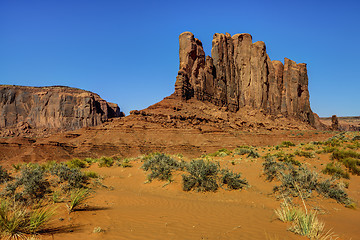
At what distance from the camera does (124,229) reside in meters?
4.52

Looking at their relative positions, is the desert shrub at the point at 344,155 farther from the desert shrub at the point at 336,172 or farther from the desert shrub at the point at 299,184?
the desert shrub at the point at 299,184

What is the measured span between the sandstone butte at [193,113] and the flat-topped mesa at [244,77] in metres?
0.31

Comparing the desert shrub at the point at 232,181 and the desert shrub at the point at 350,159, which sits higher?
the desert shrub at the point at 350,159

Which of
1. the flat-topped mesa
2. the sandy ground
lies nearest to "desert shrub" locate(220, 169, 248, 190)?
the sandy ground

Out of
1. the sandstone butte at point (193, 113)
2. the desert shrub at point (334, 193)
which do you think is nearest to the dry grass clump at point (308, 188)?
the desert shrub at point (334, 193)

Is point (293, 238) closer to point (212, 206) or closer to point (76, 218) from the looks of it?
point (212, 206)

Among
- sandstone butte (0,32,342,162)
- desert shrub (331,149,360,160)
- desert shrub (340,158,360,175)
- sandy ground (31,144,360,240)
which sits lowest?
sandy ground (31,144,360,240)

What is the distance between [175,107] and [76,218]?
47.5 meters

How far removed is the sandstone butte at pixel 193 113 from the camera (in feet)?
129

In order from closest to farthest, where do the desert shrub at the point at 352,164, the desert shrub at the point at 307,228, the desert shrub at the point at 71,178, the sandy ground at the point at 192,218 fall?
1. the desert shrub at the point at 307,228
2. the sandy ground at the point at 192,218
3. the desert shrub at the point at 71,178
4. the desert shrub at the point at 352,164

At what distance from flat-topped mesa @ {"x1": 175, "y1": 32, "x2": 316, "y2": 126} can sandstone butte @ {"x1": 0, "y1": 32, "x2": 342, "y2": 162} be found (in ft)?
1.03

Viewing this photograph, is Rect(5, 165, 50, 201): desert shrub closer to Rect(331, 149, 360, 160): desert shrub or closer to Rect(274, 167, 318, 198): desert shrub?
Rect(274, 167, 318, 198): desert shrub

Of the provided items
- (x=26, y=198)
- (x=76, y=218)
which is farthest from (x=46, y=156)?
(x=76, y=218)

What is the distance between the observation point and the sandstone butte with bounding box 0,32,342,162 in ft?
129
